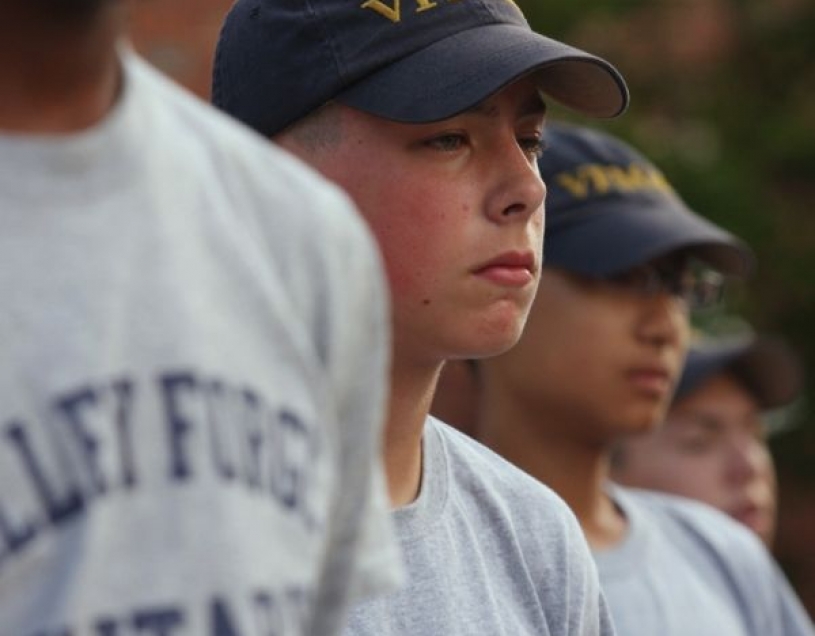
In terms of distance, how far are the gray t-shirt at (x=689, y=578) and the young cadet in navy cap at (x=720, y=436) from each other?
0.98 meters

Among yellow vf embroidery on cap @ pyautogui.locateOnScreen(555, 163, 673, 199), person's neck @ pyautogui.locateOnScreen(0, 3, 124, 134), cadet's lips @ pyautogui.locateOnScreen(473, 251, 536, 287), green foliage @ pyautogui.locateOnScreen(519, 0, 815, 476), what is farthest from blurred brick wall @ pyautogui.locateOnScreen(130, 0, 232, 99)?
person's neck @ pyautogui.locateOnScreen(0, 3, 124, 134)

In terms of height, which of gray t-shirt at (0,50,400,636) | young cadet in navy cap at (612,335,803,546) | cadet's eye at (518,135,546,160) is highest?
gray t-shirt at (0,50,400,636)

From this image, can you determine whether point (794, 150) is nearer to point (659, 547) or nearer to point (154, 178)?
point (659, 547)

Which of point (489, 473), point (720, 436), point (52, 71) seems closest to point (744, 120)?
point (720, 436)

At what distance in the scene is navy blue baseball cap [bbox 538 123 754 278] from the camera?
4.57 metres

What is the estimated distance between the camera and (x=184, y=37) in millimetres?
5773

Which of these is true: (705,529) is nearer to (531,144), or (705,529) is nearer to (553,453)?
(553,453)

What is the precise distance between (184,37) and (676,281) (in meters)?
1.69

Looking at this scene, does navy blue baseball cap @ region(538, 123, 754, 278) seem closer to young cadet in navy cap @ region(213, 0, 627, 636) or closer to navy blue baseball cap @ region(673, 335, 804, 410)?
navy blue baseball cap @ region(673, 335, 804, 410)

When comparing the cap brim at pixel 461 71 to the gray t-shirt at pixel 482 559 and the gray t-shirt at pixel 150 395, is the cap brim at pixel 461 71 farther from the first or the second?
the gray t-shirt at pixel 150 395

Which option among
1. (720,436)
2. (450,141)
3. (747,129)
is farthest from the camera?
(747,129)

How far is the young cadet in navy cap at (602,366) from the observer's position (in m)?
4.59

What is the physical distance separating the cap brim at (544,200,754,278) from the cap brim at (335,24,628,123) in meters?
1.60

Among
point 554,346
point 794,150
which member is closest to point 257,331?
point 554,346
